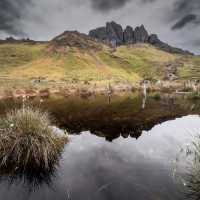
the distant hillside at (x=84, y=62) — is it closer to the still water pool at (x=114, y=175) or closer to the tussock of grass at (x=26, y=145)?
the still water pool at (x=114, y=175)

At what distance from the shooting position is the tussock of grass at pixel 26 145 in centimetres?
939

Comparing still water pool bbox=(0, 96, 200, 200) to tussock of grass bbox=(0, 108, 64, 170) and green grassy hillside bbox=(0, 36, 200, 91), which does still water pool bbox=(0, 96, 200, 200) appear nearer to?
tussock of grass bbox=(0, 108, 64, 170)

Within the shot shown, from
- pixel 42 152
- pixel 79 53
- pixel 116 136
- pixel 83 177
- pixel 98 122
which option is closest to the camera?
pixel 83 177

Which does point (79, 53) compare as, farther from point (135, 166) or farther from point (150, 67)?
point (135, 166)

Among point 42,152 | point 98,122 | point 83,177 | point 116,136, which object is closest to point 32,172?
point 42,152

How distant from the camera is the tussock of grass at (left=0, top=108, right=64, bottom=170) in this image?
9391 mm

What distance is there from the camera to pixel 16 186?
8180 mm

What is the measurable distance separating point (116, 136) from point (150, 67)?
534ft

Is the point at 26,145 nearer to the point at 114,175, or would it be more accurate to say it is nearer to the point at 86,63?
the point at 114,175

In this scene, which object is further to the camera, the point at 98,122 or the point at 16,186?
the point at 98,122

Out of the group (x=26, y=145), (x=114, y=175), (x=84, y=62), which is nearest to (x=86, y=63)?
(x=84, y=62)

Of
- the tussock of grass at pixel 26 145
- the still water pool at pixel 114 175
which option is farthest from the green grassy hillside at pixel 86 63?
the tussock of grass at pixel 26 145

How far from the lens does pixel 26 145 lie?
9602mm

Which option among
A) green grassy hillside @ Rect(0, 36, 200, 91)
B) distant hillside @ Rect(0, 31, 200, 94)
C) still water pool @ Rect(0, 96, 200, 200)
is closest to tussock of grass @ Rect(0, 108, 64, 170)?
still water pool @ Rect(0, 96, 200, 200)
